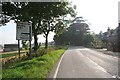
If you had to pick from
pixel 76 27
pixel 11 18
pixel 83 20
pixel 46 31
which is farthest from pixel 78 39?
pixel 11 18

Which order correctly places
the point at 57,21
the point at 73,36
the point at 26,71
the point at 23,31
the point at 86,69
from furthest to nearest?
1. the point at 73,36
2. the point at 57,21
3. the point at 23,31
4. the point at 86,69
5. the point at 26,71

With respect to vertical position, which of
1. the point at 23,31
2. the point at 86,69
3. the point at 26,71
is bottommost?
the point at 86,69

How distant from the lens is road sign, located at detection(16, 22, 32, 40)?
23406 mm

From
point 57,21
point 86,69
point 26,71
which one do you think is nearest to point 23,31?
point 86,69

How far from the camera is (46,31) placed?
58.6m

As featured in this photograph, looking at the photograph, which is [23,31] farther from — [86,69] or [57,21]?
[57,21]

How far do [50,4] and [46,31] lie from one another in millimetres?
24279

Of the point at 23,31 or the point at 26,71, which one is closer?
the point at 26,71

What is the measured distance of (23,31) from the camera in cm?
2412

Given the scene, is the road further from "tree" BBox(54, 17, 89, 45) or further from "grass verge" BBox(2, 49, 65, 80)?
"tree" BBox(54, 17, 89, 45)

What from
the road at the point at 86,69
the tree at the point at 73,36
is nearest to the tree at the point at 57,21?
the road at the point at 86,69

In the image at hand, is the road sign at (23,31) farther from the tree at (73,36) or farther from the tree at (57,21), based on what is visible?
the tree at (73,36)

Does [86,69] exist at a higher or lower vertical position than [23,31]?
lower

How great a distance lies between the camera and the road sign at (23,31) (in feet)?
76.8
